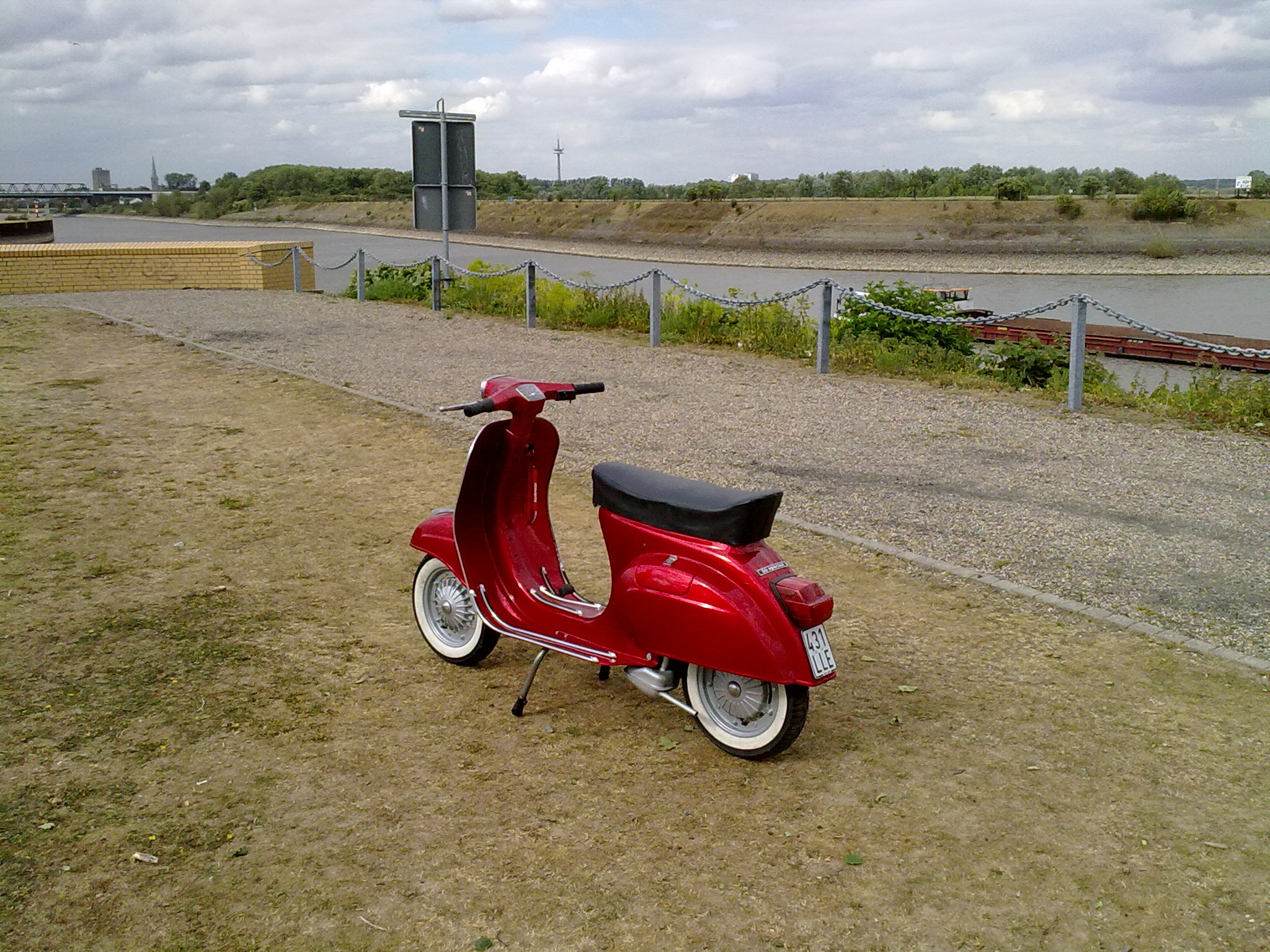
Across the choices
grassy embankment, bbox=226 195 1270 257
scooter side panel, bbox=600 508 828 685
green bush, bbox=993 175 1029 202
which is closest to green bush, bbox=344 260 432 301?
scooter side panel, bbox=600 508 828 685

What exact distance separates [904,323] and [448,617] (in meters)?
9.79

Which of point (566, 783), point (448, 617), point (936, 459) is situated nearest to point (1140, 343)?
point (936, 459)

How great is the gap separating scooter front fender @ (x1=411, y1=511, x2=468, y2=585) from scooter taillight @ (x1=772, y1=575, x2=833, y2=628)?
139 cm

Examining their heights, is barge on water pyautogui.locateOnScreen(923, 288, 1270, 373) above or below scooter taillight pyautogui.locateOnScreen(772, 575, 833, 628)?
below

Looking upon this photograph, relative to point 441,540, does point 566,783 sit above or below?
below

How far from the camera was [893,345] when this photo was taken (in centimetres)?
1321

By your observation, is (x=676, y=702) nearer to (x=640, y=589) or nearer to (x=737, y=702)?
(x=737, y=702)

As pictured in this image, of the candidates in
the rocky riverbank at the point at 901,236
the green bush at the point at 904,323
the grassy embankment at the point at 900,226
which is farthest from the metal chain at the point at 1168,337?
the grassy embankment at the point at 900,226

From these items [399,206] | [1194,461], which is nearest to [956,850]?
[1194,461]

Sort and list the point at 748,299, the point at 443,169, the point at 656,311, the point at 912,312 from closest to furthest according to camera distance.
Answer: the point at 912,312 → the point at 748,299 → the point at 656,311 → the point at 443,169

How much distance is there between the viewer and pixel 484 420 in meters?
9.36

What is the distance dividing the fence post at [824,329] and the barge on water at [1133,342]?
5.93 metres

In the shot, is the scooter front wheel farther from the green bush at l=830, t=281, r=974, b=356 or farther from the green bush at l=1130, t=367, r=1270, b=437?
the green bush at l=830, t=281, r=974, b=356

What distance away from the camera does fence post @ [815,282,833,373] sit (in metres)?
12.7
